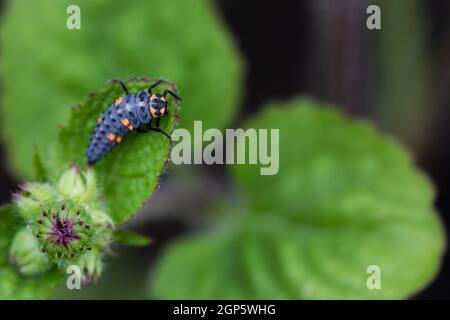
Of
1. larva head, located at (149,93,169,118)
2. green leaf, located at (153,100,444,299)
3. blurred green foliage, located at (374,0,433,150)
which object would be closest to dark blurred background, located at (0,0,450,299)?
blurred green foliage, located at (374,0,433,150)

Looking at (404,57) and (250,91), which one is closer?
(404,57)

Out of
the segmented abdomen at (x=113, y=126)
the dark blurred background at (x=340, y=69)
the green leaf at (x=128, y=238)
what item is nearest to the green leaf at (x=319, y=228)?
the dark blurred background at (x=340, y=69)

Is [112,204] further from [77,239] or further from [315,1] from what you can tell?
[315,1]

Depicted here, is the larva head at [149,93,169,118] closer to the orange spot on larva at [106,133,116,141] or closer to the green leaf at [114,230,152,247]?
the orange spot on larva at [106,133,116,141]

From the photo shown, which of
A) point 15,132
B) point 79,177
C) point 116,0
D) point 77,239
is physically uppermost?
point 116,0

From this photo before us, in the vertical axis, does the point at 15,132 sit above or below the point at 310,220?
above

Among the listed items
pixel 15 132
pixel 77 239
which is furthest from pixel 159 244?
pixel 77 239
